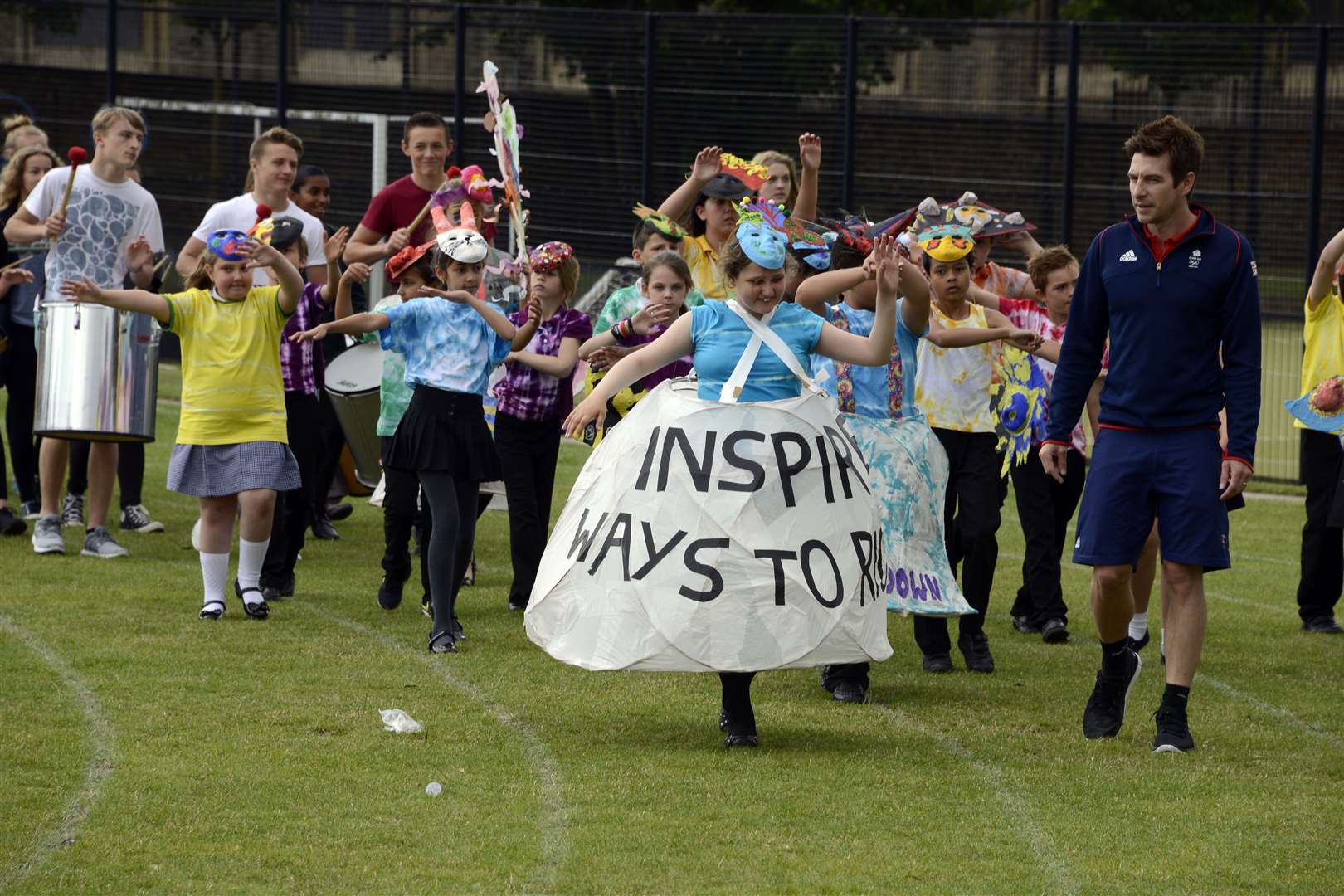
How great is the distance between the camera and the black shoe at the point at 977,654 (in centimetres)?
863

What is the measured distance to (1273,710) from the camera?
7938 mm

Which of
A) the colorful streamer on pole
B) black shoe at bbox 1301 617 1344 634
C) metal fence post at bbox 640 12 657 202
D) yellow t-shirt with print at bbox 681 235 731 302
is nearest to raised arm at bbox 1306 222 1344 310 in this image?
black shoe at bbox 1301 617 1344 634

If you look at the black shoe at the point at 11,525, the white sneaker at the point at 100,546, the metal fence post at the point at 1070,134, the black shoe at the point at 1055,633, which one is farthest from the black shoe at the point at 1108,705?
the metal fence post at the point at 1070,134

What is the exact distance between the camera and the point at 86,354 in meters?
10.6

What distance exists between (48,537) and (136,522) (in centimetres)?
114

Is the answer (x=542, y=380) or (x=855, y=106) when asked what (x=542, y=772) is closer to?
(x=542, y=380)

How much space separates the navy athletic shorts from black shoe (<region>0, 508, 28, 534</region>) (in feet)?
22.9

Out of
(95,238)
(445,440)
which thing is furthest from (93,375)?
(445,440)

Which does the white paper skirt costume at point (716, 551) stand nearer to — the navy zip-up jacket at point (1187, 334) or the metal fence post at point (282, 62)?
Answer: the navy zip-up jacket at point (1187, 334)

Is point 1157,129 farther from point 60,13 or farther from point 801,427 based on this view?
point 60,13

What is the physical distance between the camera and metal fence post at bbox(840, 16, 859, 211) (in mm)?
17875

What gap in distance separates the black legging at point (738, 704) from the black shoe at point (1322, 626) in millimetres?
4021

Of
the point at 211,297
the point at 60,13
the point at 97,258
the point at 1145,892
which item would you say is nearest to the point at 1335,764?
the point at 1145,892

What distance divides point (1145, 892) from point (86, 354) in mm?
7016
